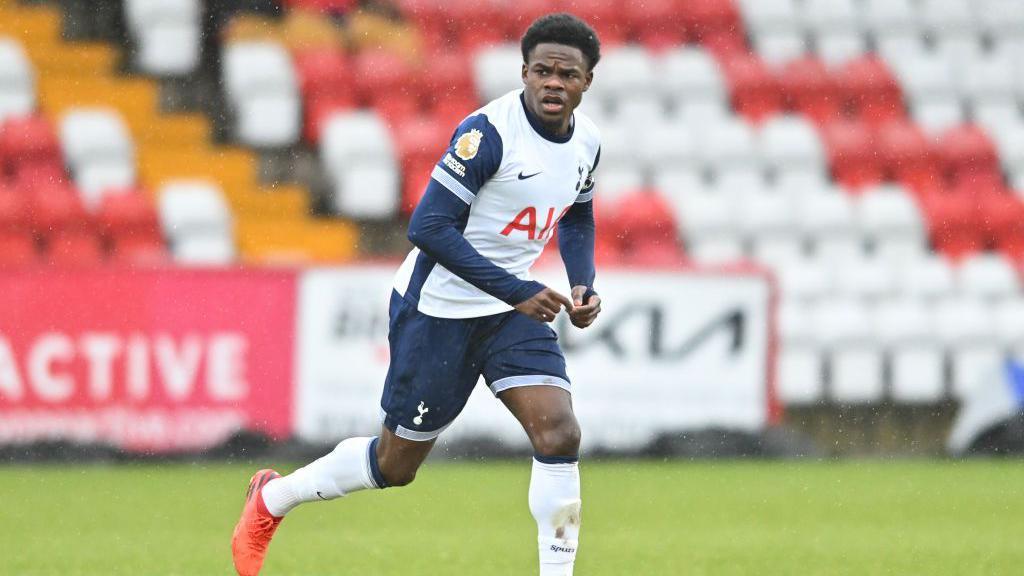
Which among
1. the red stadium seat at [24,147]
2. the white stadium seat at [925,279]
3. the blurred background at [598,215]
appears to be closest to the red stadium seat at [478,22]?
the blurred background at [598,215]

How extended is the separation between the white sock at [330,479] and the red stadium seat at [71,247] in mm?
6516

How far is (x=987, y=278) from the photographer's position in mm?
13531

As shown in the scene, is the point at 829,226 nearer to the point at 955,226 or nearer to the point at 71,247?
the point at 955,226

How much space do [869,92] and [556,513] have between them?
1133 centimetres

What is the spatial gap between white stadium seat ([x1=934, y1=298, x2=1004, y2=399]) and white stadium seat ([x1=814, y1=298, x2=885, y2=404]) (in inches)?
23.9

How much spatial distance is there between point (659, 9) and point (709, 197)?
2865 millimetres

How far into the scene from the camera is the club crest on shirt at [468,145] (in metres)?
5.09

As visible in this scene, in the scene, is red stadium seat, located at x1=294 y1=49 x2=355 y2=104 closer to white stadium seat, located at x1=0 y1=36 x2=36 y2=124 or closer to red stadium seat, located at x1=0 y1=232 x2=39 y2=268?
white stadium seat, located at x1=0 y1=36 x2=36 y2=124

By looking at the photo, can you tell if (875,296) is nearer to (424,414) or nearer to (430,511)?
(430,511)

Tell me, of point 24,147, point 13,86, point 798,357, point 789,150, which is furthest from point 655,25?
point 24,147

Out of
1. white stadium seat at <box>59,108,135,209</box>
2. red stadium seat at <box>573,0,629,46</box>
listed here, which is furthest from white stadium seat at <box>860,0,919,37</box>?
white stadium seat at <box>59,108,135,209</box>

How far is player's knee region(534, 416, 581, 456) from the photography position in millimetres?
5090

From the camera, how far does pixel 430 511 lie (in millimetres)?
8727

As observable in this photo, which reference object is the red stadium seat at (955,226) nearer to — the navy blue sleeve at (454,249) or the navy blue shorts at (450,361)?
the navy blue shorts at (450,361)
